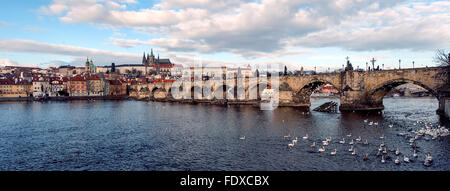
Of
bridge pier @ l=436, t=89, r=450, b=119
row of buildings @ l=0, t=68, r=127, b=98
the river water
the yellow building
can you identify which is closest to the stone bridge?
bridge pier @ l=436, t=89, r=450, b=119

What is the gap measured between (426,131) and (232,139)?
17.0m

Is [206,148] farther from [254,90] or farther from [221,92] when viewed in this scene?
[221,92]

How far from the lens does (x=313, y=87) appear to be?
211 ft

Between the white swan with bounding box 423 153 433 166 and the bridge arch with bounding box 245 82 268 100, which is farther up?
the bridge arch with bounding box 245 82 268 100

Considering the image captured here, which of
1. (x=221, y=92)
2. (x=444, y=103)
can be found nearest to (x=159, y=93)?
(x=221, y=92)

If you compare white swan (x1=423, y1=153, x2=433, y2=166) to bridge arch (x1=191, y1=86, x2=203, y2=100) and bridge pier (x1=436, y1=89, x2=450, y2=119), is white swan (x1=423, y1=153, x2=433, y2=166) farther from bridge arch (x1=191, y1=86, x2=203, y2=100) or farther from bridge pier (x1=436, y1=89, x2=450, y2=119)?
bridge arch (x1=191, y1=86, x2=203, y2=100)

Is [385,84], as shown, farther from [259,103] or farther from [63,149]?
[63,149]

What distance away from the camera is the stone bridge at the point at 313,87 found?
42.6 meters

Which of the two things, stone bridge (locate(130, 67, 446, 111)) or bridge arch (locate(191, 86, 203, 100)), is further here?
bridge arch (locate(191, 86, 203, 100))

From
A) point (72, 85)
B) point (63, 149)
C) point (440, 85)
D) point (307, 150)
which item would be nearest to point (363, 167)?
Answer: point (307, 150)

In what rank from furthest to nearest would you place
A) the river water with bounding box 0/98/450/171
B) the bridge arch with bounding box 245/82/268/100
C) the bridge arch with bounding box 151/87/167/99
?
1. the bridge arch with bounding box 151/87/167/99
2. the bridge arch with bounding box 245/82/268/100
3. the river water with bounding box 0/98/450/171

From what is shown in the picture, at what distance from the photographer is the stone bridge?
4259cm

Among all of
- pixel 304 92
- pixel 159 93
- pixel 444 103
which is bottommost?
pixel 444 103
